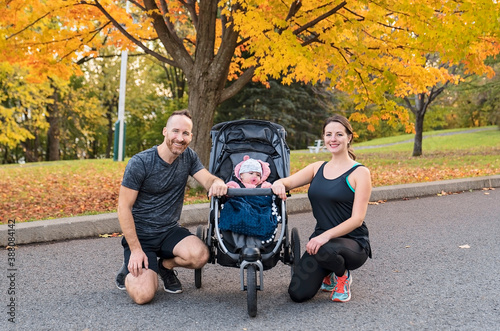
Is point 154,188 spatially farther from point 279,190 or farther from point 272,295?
point 272,295

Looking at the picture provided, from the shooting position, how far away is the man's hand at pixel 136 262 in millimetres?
3579

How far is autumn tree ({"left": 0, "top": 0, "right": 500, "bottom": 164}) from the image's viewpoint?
7.07 metres

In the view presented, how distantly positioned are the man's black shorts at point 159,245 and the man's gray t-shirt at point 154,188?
5cm

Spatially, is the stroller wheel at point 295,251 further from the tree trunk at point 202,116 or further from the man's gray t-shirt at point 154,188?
the tree trunk at point 202,116

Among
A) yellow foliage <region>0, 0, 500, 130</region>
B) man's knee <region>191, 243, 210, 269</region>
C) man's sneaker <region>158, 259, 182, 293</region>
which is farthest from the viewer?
yellow foliage <region>0, 0, 500, 130</region>

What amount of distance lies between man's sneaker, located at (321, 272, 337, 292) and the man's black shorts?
1.22 meters

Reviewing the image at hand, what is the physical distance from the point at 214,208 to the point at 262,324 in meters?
0.98

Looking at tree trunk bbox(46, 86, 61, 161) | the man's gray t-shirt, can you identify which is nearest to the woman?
the man's gray t-shirt

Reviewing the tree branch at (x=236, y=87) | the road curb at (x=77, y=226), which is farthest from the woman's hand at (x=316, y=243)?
the tree branch at (x=236, y=87)

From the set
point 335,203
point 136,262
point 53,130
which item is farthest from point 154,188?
point 53,130

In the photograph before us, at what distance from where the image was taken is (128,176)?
3736 mm

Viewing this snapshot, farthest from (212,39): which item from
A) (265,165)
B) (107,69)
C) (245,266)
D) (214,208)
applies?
(107,69)

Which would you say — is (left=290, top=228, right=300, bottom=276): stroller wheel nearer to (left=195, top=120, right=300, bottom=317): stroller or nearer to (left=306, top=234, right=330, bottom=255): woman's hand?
(left=195, top=120, right=300, bottom=317): stroller

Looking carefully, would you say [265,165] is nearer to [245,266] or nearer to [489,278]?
[245,266]
